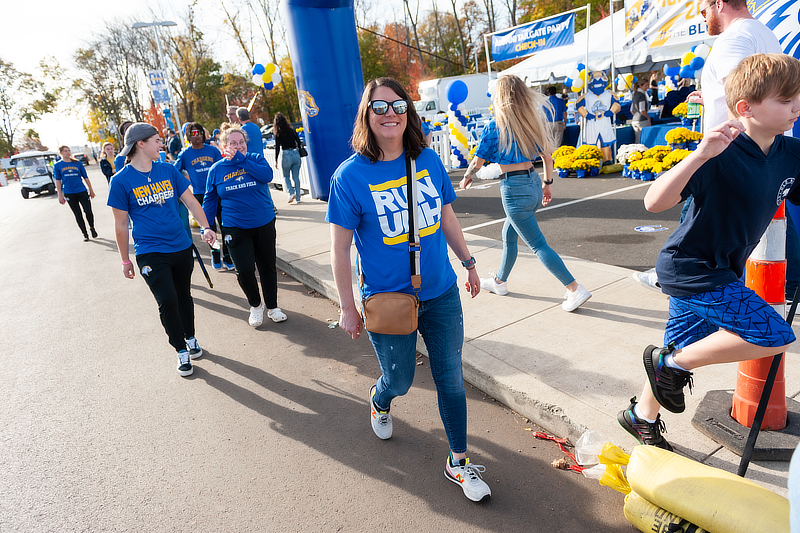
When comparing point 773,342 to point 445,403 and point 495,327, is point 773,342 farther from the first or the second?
point 495,327

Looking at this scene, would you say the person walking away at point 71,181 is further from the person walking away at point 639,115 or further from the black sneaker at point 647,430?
the person walking away at point 639,115

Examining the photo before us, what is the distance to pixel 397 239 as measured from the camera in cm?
233

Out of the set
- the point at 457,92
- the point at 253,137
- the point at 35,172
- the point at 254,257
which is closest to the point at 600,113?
the point at 457,92

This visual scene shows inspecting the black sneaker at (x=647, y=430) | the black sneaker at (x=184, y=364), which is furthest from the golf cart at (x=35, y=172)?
the black sneaker at (x=647, y=430)

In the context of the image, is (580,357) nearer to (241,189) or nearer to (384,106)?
(384,106)

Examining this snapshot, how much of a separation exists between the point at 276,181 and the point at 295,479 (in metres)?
12.4

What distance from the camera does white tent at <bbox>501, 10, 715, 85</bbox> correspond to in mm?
14082

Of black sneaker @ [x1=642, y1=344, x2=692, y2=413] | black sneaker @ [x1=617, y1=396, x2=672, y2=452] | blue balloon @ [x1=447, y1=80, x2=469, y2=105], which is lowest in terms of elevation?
black sneaker @ [x1=617, y1=396, x2=672, y2=452]

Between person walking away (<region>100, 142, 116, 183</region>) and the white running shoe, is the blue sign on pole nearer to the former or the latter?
person walking away (<region>100, 142, 116, 183</region>)

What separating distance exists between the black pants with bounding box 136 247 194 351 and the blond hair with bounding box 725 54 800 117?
3984 millimetres

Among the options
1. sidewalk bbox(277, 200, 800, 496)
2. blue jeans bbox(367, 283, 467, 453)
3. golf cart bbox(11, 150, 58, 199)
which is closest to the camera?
blue jeans bbox(367, 283, 467, 453)

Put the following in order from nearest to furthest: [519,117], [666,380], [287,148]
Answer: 1. [666,380]
2. [519,117]
3. [287,148]

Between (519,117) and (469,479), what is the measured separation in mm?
2696

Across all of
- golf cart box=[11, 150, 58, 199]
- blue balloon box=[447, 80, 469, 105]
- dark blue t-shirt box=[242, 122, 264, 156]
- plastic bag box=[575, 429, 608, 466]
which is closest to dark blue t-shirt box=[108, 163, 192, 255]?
plastic bag box=[575, 429, 608, 466]
